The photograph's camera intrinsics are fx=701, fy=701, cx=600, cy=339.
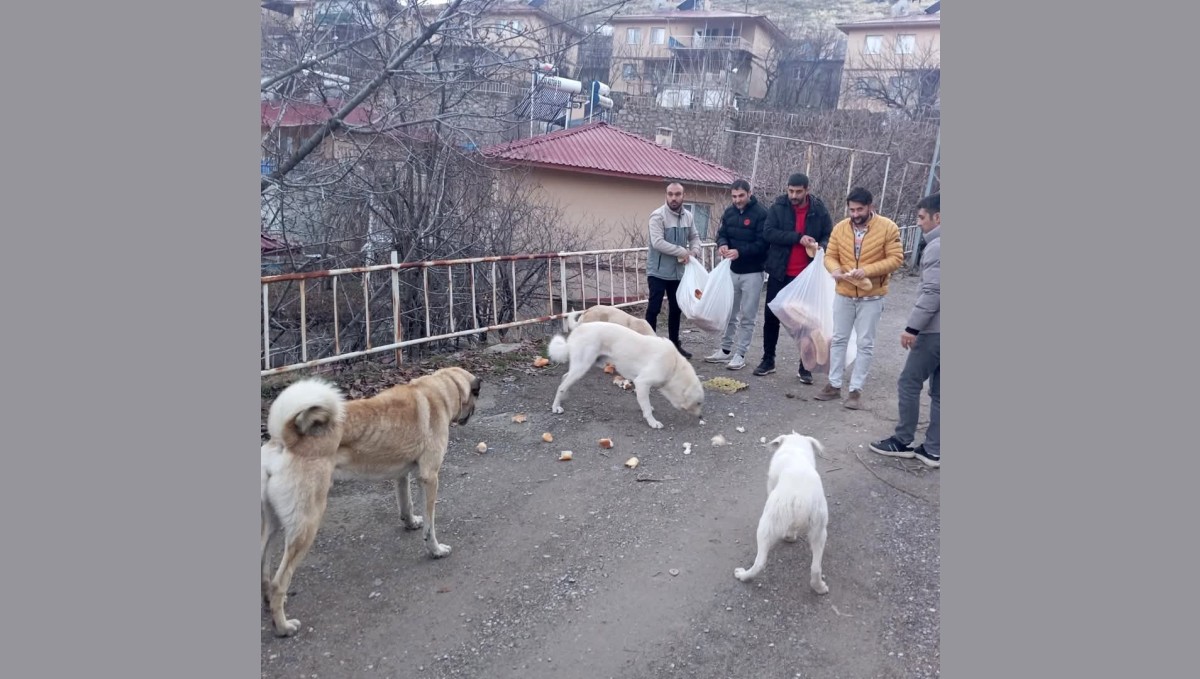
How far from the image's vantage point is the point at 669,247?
786 cm

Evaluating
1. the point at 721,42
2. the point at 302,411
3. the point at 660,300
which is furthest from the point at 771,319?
the point at 721,42

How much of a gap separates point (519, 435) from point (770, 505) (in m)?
2.89

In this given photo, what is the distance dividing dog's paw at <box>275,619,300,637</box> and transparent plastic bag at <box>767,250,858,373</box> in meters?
5.38

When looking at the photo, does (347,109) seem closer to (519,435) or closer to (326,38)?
(326,38)

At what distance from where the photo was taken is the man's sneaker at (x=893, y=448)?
5.77 metres

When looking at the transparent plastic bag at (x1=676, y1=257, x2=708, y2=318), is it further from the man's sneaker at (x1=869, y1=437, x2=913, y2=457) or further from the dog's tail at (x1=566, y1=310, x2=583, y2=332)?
the man's sneaker at (x1=869, y1=437, x2=913, y2=457)

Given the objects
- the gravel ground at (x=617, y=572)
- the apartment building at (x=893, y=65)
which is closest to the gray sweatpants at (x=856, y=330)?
the gravel ground at (x=617, y=572)

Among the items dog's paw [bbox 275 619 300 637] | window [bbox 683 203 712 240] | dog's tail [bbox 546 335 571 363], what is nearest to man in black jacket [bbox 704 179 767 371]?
dog's tail [bbox 546 335 571 363]

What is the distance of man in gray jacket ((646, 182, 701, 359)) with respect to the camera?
7.89m

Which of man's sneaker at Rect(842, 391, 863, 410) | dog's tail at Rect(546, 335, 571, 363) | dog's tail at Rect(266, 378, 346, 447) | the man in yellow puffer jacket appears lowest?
man's sneaker at Rect(842, 391, 863, 410)

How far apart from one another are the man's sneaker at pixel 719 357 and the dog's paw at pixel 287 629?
6021mm

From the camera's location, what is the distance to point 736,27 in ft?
137

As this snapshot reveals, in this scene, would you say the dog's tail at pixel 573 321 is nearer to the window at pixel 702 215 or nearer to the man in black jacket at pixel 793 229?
the man in black jacket at pixel 793 229

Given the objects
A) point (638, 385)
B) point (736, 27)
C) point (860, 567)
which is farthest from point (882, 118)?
point (860, 567)
